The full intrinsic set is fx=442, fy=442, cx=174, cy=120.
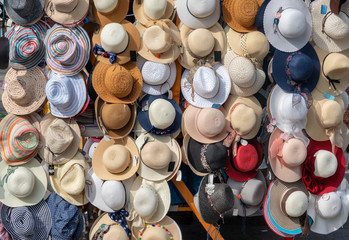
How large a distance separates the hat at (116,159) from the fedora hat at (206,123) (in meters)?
0.65

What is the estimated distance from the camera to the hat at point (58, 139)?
456cm

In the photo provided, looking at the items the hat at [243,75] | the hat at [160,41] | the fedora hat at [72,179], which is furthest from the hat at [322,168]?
the fedora hat at [72,179]

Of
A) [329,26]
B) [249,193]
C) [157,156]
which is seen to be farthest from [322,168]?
[157,156]

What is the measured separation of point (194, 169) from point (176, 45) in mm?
1340

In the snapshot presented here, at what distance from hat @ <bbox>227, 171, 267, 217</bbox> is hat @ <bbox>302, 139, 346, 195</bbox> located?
490mm

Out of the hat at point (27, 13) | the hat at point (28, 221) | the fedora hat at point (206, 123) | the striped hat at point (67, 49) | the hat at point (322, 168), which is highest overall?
the hat at point (27, 13)

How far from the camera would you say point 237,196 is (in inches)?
197

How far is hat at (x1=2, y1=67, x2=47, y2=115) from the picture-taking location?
456 centimetres

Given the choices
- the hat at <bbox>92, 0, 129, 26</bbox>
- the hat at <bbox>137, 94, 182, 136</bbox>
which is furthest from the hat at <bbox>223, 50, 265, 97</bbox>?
the hat at <bbox>92, 0, 129, 26</bbox>

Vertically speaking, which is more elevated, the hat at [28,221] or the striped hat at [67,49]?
the striped hat at [67,49]

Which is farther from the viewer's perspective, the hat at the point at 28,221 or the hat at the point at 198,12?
the hat at the point at 28,221

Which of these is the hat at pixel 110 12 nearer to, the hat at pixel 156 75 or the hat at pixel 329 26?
the hat at pixel 156 75

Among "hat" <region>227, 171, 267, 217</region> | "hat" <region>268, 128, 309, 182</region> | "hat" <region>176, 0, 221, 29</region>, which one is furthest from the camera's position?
"hat" <region>227, 171, 267, 217</region>

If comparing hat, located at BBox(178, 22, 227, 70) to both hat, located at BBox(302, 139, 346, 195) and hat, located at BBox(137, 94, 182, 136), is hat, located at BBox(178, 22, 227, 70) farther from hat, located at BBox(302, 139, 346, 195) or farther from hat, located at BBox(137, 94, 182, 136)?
hat, located at BBox(302, 139, 346, 195)
